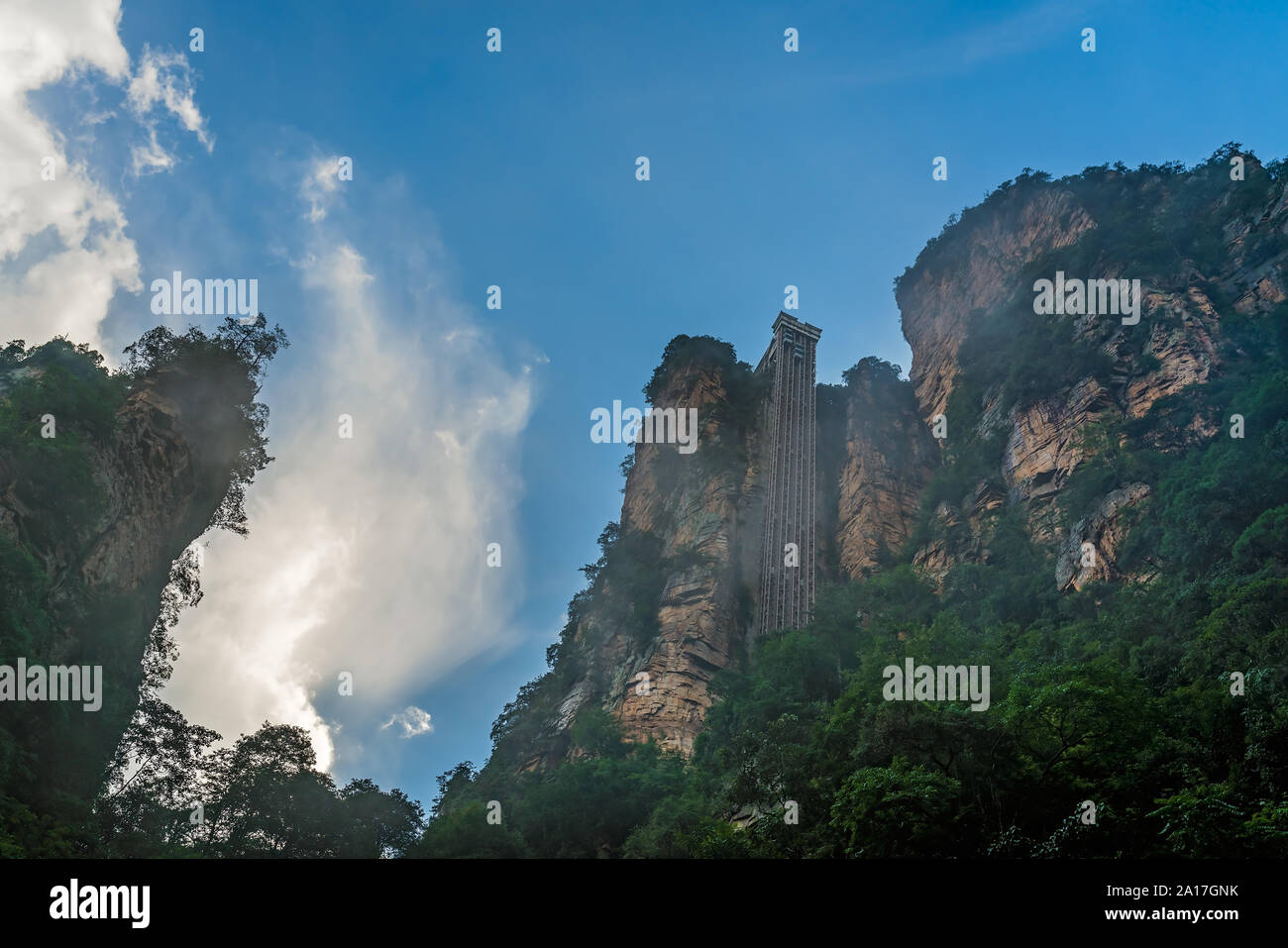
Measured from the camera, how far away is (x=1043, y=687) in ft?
57.5

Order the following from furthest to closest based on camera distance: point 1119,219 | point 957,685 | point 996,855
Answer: point 1119,219
point 957,685
point 996,855

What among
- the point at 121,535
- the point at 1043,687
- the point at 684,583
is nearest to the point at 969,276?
the point at 684,583

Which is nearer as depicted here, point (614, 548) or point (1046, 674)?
point (1046, 674)

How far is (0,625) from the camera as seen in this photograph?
23.5 meters

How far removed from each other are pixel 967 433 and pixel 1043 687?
1286 inches

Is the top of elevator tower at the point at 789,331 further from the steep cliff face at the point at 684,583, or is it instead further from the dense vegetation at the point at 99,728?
the dense vegetation at the point at 99,728

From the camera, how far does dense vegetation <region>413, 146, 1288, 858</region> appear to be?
52.5 ft

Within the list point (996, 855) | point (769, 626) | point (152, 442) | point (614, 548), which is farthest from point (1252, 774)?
point (614, 548)

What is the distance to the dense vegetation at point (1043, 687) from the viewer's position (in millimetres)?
15992

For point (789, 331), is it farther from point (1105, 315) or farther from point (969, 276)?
point (1105, 315)

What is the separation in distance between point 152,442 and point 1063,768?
34.5 metres

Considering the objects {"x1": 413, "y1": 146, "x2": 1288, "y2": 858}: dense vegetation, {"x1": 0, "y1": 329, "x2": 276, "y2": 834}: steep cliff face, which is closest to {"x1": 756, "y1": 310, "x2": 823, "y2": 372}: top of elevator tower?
{"x1": 413, "y1": 146, "x2": 1288, "y2": 858}: dense vegetation
